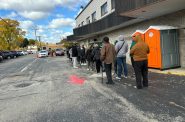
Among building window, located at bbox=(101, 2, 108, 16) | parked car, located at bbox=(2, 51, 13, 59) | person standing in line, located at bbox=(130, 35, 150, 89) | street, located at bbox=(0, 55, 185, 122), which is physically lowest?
street, located at bbox=(0, 55, 185, 122)

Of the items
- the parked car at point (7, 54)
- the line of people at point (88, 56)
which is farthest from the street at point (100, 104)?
the parked car at point (7, 54)

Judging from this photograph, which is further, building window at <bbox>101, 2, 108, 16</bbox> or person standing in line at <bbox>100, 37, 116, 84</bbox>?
building window at <bbox>101, 2, 108, 16</bbox>

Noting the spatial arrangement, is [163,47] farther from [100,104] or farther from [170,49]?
[100,104]

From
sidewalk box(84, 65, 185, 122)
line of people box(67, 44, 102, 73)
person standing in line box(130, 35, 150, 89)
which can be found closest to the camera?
sidewalk box(84, 65, 185, 122)

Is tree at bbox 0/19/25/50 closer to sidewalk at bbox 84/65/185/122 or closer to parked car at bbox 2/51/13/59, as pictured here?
parked car at bbox 2/51/13/59

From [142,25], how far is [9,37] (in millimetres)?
70767

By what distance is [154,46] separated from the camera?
44.7ft

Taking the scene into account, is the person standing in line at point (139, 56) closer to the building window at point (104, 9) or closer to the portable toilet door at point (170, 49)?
the portable toilet door at point (170, 49)

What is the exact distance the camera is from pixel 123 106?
657 cm

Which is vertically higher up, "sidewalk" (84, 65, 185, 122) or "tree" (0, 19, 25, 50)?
"tree" (0, 19, 25, 50)

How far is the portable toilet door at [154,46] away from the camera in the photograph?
13.3 m

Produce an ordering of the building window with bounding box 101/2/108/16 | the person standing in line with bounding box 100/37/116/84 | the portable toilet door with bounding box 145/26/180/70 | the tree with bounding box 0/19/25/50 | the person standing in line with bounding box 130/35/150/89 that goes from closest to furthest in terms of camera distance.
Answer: the person standing in line with bounding box 130/35/150/89, the person standing in line with bounding box 100/37/116/84, the portable toilet door with bounding box 145/26/180/70, the building window with bounding box 101/2/108/16, the tree with bounding box 0/19/25/50

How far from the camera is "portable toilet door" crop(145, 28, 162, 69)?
43.7ft

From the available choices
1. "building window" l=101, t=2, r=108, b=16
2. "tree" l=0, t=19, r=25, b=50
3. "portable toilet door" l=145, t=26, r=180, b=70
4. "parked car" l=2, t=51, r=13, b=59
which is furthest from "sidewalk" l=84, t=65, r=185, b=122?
"tree" l=0, t=19, r=25, b=50
